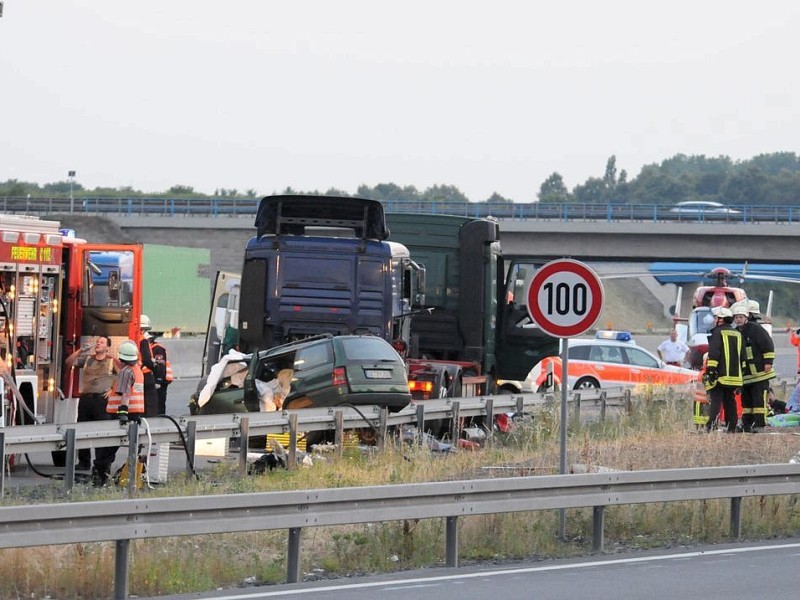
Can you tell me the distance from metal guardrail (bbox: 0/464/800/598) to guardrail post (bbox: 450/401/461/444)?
6.89m

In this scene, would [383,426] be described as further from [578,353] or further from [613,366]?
[613,366]

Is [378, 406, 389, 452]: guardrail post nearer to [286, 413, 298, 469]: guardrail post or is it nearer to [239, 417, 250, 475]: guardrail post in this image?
[286, 413, 298, 469]: guardrail post

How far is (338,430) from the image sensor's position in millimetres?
17047

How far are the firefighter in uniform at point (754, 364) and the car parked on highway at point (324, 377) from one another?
154 inches

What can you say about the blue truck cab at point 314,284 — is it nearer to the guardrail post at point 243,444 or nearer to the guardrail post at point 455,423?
the guardrail post at point 455,423

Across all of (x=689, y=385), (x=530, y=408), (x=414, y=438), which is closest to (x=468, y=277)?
(x=530, y=408)

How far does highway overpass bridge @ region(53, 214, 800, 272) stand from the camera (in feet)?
196

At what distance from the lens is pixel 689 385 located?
27.6 meters

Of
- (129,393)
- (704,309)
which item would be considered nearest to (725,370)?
(129,393)

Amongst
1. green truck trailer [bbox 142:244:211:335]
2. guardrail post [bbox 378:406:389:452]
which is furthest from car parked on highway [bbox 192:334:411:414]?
green truck trailer [bbox 142:244:211:335]

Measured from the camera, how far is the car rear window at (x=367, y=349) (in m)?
18.3

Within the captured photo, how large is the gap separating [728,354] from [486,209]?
47256 millimetres

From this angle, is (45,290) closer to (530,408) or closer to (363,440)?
(363,440)

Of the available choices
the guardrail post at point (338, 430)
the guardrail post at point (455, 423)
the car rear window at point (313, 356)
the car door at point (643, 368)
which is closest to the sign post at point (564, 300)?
the guardrail post at point (338, 430)
